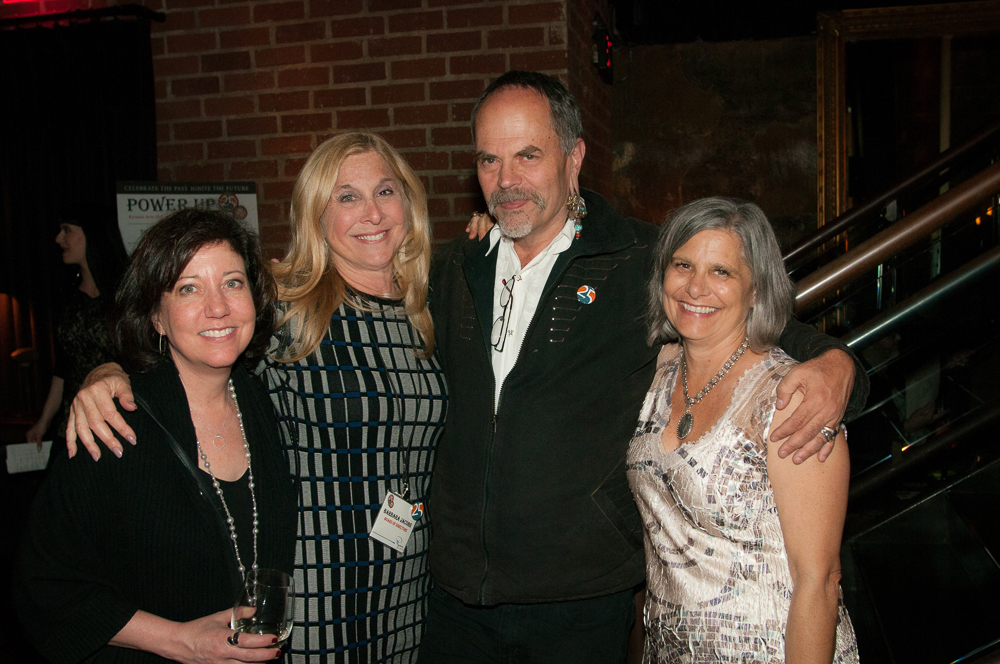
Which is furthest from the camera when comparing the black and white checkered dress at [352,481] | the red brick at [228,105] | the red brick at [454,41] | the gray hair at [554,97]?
the red brick at [228,105]

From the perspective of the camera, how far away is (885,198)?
11.2ft

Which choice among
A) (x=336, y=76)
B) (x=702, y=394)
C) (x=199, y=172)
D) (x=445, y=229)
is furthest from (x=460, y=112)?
(x=702, y=394)

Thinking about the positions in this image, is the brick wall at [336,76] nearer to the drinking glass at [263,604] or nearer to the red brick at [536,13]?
the red brick at [536,13]

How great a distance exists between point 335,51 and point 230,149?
81 centimetres

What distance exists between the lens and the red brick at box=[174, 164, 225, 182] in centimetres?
406

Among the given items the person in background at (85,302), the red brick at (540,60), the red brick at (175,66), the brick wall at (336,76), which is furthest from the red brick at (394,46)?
the person in background at (85,302)

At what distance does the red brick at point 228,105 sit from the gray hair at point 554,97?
2284 millimetres

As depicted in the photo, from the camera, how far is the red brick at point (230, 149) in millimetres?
3992

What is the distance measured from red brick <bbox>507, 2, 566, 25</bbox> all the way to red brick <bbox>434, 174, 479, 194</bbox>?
79 cm

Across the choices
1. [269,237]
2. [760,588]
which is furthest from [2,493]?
[760,588]

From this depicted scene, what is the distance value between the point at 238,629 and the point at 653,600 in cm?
93

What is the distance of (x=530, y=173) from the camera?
2.07m

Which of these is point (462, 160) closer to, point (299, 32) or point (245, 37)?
point (299, 32)

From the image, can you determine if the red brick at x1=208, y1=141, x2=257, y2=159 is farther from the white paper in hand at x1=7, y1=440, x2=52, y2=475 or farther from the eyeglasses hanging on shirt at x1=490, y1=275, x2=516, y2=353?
the eyeglasses hanging on shirt at x1=490, y1=275, x2=516, y2=353
